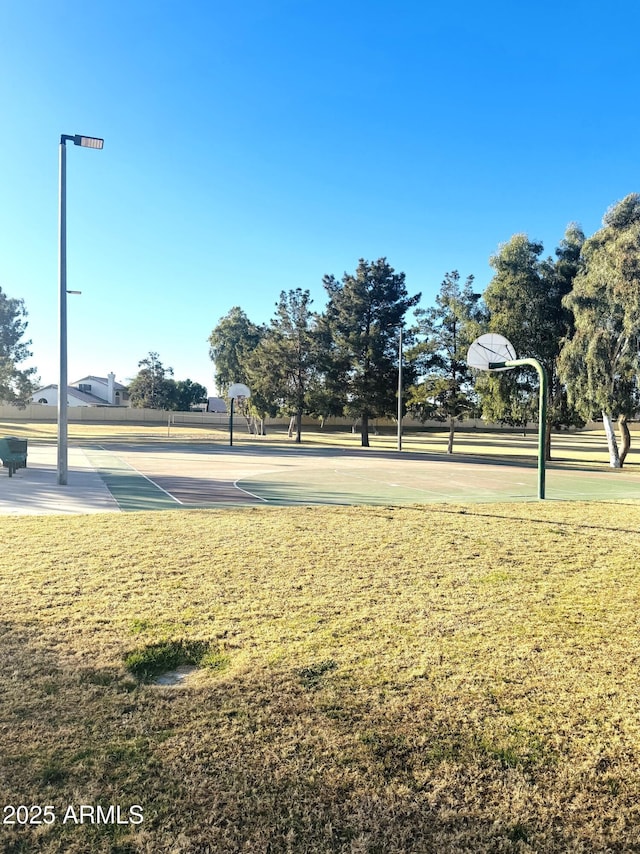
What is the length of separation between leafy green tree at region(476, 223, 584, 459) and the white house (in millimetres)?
72328

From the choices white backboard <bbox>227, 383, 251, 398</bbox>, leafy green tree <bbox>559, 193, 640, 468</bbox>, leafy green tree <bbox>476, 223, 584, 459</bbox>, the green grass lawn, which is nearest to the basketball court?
leafy green tree <bbox>559, 193, 640, 468</bbox>

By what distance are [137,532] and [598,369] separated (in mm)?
17653

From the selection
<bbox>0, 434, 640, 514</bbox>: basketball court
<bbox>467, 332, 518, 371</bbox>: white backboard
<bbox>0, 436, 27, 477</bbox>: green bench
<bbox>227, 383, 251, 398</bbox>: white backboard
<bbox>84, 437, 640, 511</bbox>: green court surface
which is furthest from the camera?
<bbox>227, 383, 251, 398</bbox>: white backboard

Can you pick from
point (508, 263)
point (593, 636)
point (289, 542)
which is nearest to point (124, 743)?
point (593, 636)

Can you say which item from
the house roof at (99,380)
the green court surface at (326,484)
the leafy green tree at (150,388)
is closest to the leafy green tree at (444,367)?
the green court surface at (326,484)

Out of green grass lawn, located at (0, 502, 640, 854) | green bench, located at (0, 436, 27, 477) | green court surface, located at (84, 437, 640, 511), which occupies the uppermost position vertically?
green bench, located at (0, 436, 27, 477)

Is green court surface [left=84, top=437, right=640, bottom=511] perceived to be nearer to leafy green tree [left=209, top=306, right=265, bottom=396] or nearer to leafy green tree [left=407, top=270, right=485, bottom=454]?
leafy green tree [left=407, top=270, right=485, bottom=454]

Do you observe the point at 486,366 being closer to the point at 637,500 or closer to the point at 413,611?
the point at 637,500

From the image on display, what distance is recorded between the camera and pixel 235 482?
13.4 meters

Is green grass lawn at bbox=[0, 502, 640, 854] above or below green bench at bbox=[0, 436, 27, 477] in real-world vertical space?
below

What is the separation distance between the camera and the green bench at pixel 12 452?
13.1 metres

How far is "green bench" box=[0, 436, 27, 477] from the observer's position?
1309 cm

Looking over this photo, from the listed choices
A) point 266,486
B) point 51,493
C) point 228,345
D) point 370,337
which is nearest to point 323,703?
point 51,493

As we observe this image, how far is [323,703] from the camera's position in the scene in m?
2.79
